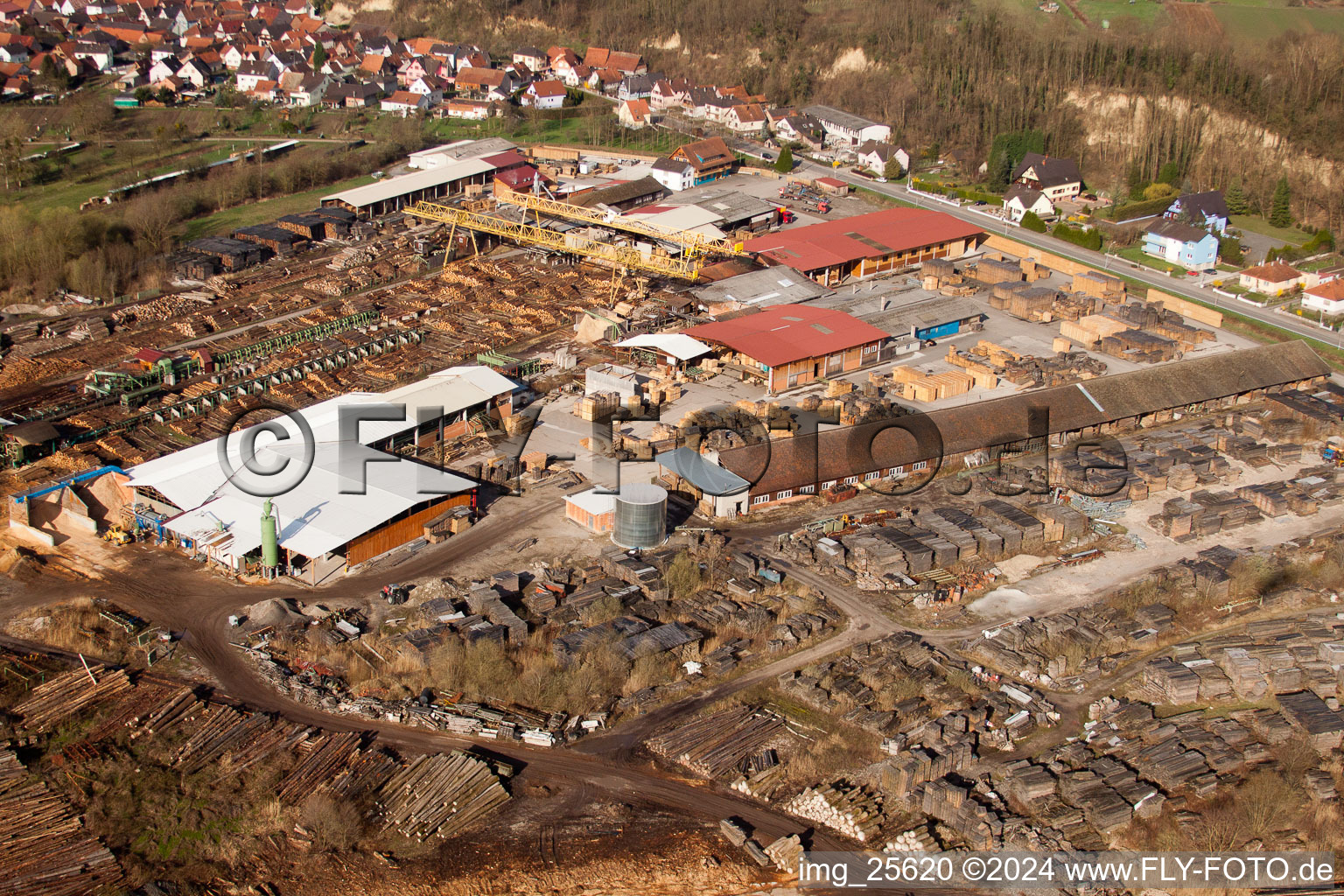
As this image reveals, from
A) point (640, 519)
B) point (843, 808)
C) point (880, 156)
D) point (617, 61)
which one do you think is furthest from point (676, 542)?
point (617, 61)

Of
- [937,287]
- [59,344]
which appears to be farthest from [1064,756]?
[59,344]

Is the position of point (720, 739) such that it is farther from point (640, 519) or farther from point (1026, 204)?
point (1026, 204)

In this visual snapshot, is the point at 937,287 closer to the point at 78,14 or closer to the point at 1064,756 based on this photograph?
the point at 1064,756

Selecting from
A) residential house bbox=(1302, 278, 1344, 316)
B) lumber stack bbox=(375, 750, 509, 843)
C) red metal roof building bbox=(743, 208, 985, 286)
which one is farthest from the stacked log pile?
residential house bbox=(1302, 278, 1344, 316)

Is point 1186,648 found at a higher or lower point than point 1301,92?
lower

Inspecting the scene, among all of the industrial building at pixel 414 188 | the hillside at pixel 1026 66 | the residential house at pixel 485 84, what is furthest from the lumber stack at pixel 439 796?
the residential house at pixel 485 84

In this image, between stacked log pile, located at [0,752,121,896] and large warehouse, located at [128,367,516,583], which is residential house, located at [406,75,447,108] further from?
stacked log pile, located at [0,752,121,896]
